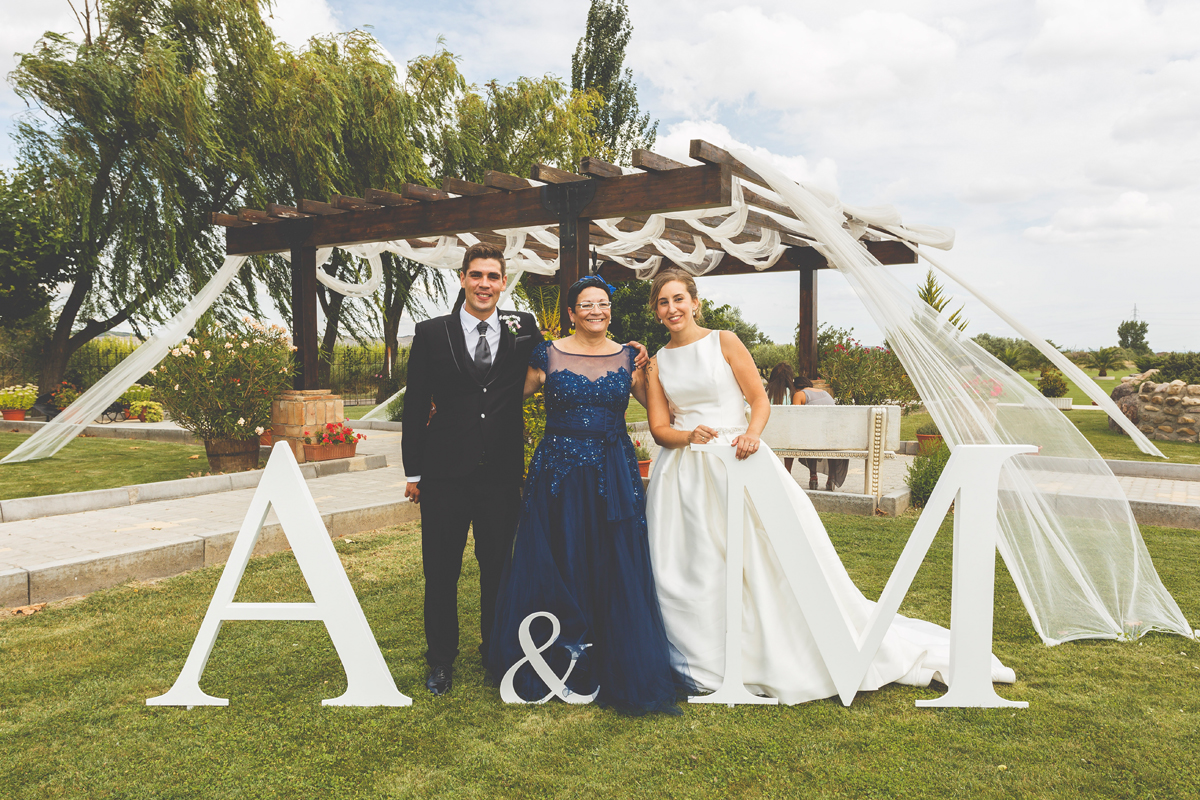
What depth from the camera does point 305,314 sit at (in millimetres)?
9195

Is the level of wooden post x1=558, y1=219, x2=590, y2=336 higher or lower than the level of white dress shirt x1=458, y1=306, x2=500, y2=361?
higher

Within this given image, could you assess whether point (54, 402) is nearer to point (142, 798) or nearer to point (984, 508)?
point (142, 798)

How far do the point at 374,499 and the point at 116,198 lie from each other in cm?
999

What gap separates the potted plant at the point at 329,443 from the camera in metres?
9.00

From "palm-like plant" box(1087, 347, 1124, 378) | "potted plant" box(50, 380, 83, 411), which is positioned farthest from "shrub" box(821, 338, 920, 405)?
"palm-like plant" box(1087, 347, 1124, 378)

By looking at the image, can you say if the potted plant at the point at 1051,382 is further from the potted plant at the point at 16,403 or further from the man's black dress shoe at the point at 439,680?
the potted plant at the point at 16,403

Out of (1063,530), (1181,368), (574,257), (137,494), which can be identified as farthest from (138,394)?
(1181,368)

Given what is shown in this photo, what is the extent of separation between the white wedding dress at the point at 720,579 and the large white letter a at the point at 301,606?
122 centimetres

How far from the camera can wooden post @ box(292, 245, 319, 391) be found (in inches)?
356

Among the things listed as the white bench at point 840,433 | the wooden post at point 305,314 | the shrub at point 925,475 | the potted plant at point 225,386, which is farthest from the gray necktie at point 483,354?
the wooden post at point 305,314

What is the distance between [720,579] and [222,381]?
703cm

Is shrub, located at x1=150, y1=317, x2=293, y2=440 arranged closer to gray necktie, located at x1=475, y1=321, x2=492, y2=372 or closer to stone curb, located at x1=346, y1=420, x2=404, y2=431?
stone curb, located at x1=346, y1=420, x2=404, y2=431

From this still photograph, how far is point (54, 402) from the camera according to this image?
47.0 feet

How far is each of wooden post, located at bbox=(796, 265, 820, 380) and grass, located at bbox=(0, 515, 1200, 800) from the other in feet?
23.3
